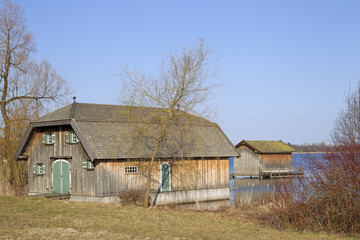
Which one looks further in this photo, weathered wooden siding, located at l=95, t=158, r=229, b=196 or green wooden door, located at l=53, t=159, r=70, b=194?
green wooden door, located at l=53, t=159, r=70, b=194

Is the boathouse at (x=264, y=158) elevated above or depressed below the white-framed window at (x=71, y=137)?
below

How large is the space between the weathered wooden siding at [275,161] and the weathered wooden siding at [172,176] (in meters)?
28.2

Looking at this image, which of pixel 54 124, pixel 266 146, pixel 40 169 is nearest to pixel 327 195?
pixel 54 124

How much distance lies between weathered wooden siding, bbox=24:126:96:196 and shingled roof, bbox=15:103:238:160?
0.88 meters

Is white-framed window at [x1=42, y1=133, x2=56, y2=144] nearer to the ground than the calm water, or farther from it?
farther from it

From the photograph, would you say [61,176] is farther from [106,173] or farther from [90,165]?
[106,173]

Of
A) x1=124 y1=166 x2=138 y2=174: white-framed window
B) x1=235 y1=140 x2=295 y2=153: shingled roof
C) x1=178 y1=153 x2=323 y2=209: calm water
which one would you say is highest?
x1=235 y1=140 x2=295 y2=153: shingled roof

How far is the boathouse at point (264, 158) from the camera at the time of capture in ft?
205

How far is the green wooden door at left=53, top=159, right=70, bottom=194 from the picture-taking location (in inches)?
1179

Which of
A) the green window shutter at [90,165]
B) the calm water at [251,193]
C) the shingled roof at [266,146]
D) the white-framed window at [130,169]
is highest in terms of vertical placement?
the shingled roof at [266,146]

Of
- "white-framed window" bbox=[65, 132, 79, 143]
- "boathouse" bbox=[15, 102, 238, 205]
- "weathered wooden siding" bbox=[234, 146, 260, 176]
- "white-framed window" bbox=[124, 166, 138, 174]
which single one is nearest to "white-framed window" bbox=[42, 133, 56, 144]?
"boathouse" bbox=[15, 102, 238, 205]

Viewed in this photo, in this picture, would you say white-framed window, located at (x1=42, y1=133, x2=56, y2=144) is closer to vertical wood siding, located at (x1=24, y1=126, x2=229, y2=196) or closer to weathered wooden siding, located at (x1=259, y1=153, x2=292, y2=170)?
vertical wood siding, located at (x1=24, y1=126, x2=229, y2=196)

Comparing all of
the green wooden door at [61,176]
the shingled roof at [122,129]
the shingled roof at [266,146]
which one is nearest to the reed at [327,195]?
the shingled roof at [122,129]

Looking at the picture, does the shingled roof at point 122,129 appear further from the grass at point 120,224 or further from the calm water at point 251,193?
the grass at point 120,224
